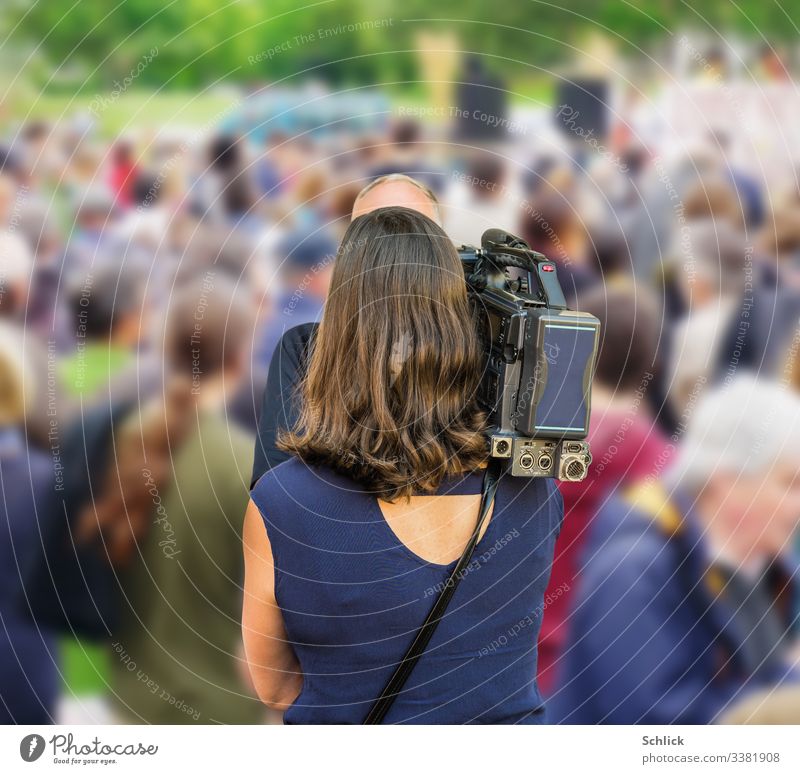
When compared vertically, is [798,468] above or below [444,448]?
below

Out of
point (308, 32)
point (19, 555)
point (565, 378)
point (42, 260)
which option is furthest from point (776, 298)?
point (19, 555)

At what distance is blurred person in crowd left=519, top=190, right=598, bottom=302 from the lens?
254cm

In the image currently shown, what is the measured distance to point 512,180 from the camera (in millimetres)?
2492

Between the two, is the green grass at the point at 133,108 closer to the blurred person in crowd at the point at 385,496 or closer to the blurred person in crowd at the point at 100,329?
the blurred person in crowd at the point at 100,329

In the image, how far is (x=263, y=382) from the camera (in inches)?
97.3

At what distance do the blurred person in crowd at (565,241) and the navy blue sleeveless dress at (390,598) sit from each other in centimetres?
103

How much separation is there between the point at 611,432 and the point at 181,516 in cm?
114

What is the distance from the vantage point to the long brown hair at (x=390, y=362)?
1.49 meters

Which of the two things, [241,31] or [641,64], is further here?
[641,64]

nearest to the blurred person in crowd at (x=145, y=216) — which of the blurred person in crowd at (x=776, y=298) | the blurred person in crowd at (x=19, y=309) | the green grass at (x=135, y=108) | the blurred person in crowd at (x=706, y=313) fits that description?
the green grass at (x=135, y=108)

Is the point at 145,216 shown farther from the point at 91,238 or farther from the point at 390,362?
the point at 390,362

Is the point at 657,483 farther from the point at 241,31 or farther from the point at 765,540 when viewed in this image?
the point at 241,31
